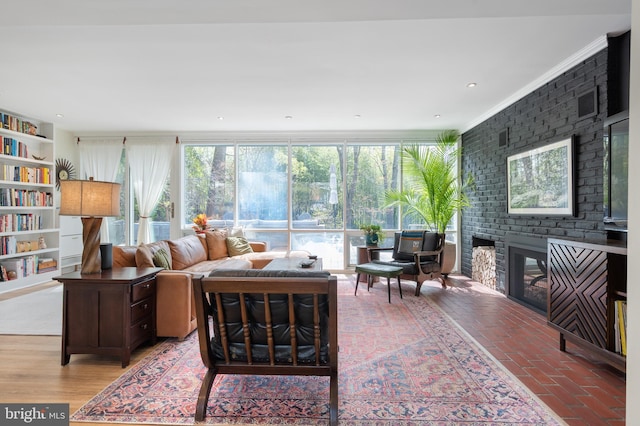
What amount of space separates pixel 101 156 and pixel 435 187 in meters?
6.09

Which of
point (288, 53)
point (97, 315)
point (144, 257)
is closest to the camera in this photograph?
point (97, 315)

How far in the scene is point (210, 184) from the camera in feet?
20.8

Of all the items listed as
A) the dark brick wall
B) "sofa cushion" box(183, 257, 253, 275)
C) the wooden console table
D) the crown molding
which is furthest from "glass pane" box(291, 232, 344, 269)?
the wooden console table

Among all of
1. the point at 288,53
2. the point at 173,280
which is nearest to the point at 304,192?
the point at 288,53

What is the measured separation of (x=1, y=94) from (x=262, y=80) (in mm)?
3453

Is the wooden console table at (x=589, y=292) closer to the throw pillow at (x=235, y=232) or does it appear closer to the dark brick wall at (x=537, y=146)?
the dark brick wall at (x=537, y=146)

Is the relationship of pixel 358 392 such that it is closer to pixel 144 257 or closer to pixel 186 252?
pixel 144 257

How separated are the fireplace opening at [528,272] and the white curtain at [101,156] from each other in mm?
6735

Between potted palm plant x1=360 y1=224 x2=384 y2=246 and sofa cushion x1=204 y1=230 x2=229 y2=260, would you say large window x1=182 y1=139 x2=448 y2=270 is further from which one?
sofa cushion x1=204 y1=230 x2=229 y2=260

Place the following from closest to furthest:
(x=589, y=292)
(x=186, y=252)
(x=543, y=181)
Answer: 1. (x=589, y=292)
2. (x=543, y=181)
3. (x=186, y=252)

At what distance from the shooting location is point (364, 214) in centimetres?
626

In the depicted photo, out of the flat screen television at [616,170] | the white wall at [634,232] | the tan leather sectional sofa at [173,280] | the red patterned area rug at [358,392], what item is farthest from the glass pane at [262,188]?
the white wall at [634,232]

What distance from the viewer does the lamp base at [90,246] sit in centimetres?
266

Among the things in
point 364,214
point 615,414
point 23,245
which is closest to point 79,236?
point 23,245
